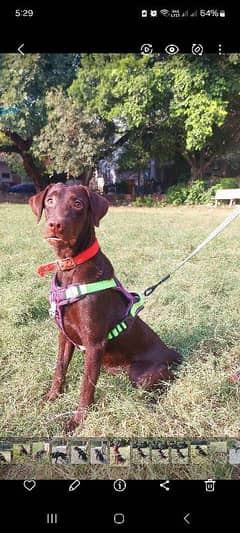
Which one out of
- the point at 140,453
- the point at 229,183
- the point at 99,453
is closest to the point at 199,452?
the point at 140,453

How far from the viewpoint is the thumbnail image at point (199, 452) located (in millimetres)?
1170

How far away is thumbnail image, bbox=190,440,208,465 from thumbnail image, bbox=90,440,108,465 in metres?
0.25

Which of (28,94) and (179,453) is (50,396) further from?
(28,94)

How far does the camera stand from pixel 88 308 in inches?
55.1

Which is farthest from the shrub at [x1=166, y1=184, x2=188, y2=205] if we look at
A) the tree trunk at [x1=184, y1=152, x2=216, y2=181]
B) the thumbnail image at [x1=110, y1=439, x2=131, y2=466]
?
the thumbnail image at [x1=110, y1=439, x2=131, y2=466]

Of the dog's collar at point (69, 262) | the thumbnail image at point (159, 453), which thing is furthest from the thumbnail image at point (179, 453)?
the dog's collar at point (69, 262)

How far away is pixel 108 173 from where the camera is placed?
1616 mm

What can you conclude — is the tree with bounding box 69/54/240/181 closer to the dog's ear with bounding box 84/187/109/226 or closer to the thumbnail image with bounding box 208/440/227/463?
the dog's ear with bounding box 84/187/109/226

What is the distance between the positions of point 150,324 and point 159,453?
Answer: 1.02 metres

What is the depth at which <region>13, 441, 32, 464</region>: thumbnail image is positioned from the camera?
45.9 inches

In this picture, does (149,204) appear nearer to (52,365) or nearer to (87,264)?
(87,264)
